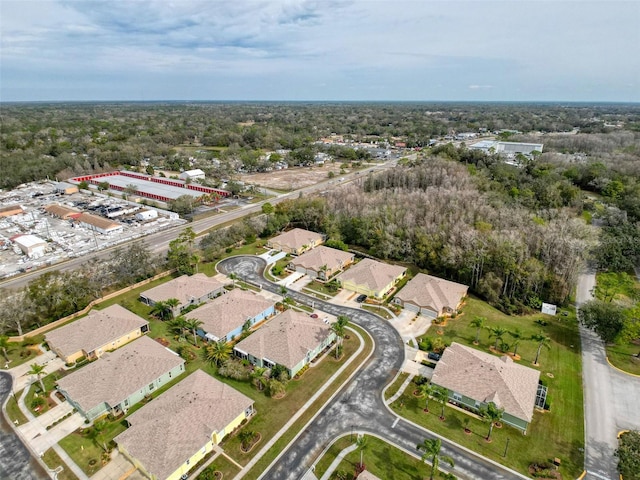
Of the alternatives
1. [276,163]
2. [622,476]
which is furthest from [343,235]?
[276,163]

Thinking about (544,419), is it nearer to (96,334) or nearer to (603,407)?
(603,407)

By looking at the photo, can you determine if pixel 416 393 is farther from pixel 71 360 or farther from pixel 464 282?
pixel 71 360

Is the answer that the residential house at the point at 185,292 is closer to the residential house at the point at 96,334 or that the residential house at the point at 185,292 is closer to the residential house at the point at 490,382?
the residential house at the point at 96,334

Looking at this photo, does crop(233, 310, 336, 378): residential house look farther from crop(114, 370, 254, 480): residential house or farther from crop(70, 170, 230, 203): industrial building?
crop(70, 170, 230, 203): industrial building

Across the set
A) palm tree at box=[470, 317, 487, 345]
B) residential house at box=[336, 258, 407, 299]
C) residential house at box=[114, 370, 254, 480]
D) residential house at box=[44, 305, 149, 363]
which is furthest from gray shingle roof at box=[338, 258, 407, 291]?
residential house at box=[44, 305, 149, 363]

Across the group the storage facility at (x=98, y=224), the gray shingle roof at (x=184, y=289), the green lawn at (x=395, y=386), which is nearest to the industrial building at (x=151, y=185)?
the storage facility at (x=98, y=224)
